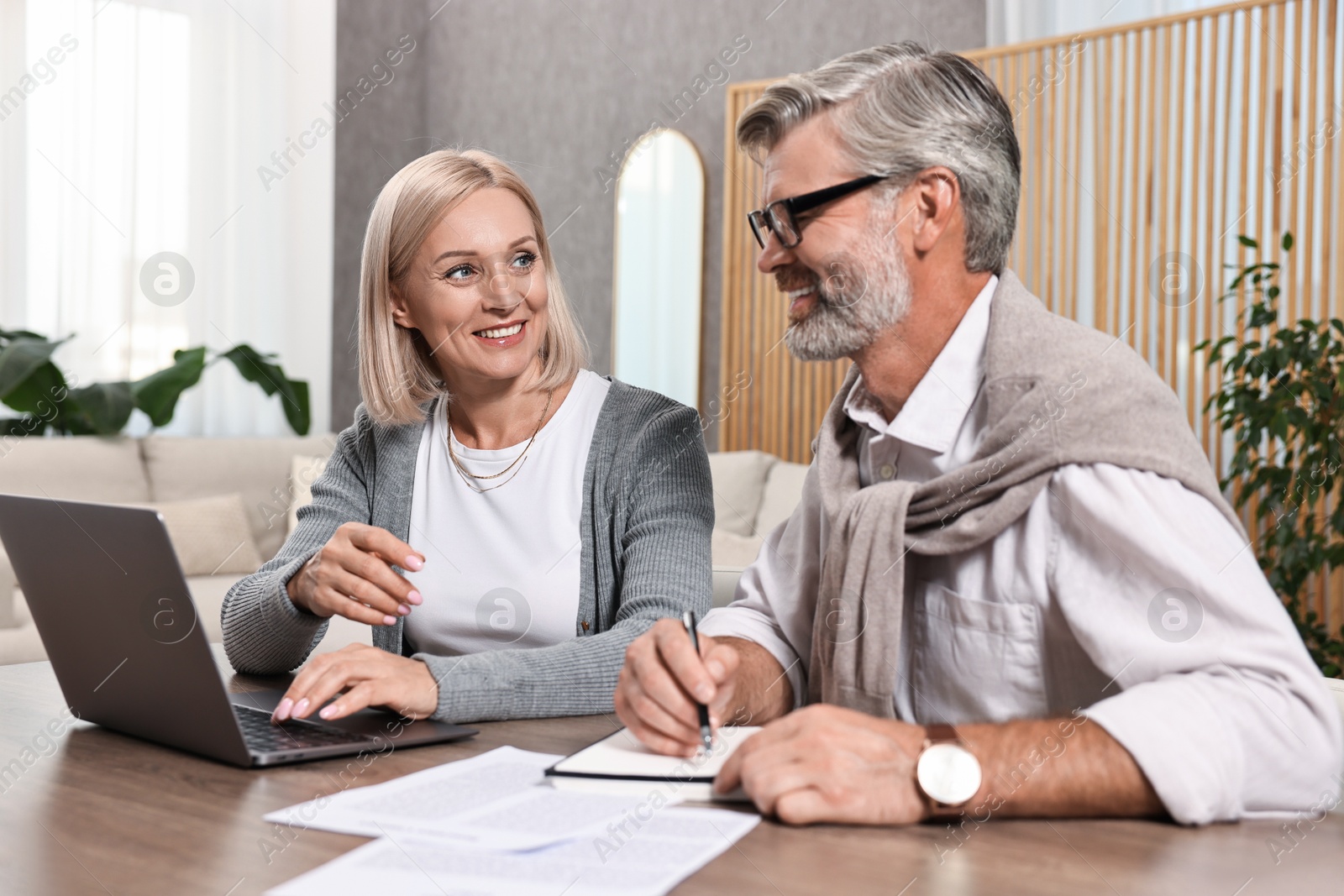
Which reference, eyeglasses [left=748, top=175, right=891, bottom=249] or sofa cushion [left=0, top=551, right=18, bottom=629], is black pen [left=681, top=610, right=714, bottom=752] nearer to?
eyeglasses [left=748, top=175, right=891, bottom=249]

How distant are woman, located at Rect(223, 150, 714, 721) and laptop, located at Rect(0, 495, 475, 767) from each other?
0.91 ft

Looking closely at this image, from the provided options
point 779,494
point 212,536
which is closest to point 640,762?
point 779,494

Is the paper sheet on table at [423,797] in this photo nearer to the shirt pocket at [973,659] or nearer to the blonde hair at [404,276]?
the shirt pocket at [973,659]

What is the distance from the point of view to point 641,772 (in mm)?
1011

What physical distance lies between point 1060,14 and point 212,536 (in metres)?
3.63

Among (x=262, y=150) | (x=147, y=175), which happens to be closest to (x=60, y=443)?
(x=147, y=175)

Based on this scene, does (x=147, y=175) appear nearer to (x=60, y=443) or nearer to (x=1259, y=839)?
(x=60, y=443)

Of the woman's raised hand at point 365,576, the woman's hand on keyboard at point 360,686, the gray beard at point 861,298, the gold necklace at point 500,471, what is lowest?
the woman's hand on keyboard at point 360,686

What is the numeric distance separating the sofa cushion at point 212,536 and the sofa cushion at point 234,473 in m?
0.13

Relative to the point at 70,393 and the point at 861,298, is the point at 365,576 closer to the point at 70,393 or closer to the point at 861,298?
the point at 861,298

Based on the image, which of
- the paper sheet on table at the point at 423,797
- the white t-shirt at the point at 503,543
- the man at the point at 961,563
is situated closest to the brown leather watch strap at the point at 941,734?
the man at the point at 961,563

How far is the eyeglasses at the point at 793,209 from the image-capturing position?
1.31m

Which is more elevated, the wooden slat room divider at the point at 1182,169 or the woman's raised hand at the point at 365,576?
the wooden slat room divider at the point at 1182,169

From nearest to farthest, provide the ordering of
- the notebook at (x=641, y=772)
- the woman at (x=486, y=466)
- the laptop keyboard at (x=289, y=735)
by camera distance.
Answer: the notebook at (x=641, y=772)
the laptop keyboard at (x=289, y=735)
the woman at (x=486, y=466)
